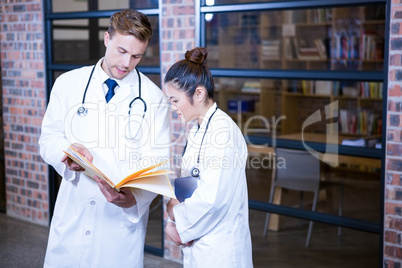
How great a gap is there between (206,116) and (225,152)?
0.61ft

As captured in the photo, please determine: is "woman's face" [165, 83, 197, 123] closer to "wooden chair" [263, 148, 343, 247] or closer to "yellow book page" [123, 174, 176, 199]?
"yellow book page" [123, 174, 176, 199]

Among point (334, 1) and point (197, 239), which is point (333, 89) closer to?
point (334, 1)

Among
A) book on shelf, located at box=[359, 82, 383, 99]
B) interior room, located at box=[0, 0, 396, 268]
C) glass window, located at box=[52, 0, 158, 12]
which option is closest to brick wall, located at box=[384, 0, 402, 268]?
interior room, located at box=[0, 0, 396, 268]

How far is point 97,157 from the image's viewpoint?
7.84 feet

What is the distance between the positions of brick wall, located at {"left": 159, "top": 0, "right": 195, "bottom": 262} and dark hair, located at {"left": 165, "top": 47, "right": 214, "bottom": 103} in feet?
5.58

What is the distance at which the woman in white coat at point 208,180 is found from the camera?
204 centimetres

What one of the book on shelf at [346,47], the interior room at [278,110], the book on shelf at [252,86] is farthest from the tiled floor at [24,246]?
the book on shelf at [346,47]

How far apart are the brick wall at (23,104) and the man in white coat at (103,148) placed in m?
2.54

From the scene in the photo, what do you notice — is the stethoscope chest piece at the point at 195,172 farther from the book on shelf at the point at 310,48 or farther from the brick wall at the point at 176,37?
the book on shelf at the point at 310,48

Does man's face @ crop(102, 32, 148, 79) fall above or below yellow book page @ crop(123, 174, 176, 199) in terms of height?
above

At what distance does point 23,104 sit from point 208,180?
3460mm

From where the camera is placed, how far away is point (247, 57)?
9523mm

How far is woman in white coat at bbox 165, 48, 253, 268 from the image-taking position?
204 centimetres

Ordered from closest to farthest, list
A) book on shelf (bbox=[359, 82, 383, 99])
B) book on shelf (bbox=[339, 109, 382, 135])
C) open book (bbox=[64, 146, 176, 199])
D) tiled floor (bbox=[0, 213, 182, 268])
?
open book (bbox=[64, 146, 176, 199]) → tiled floor (bbox=[0, 213, 182, 268]) → book on shelf (bbox=[359, 82, 383, 99]) → book on shelf (bbox=[339, 109, 382, 135])
